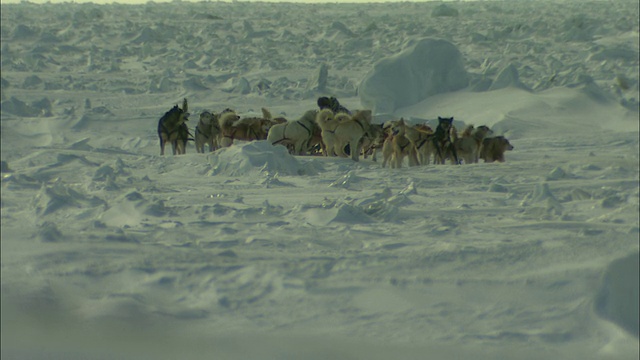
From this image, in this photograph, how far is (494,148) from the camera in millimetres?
7133

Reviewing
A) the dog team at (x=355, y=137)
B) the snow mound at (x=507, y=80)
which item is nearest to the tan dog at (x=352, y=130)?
the dog team at (x=355, y=137)

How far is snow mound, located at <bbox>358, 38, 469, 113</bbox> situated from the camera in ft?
37.0

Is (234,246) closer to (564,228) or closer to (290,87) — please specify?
(564,228)

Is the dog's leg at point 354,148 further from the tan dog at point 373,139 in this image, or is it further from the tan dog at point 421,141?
the tan dog at point 421,141

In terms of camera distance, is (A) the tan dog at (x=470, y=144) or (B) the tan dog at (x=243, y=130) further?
(B) the tan dog at (x=243, y=130)

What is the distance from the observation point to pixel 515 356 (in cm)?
291

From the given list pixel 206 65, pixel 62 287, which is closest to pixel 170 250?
pixel 62 287

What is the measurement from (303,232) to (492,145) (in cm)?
338

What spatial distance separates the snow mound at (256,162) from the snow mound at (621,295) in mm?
3076

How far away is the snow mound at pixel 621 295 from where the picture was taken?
3.19 m

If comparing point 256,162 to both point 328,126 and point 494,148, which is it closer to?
point 328,126

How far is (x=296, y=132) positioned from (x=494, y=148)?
1738 millimetres

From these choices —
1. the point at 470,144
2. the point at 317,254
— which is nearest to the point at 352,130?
the point at 470,144

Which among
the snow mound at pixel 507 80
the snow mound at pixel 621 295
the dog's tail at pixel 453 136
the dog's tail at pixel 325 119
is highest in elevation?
the snow mound at pixel 507 80
